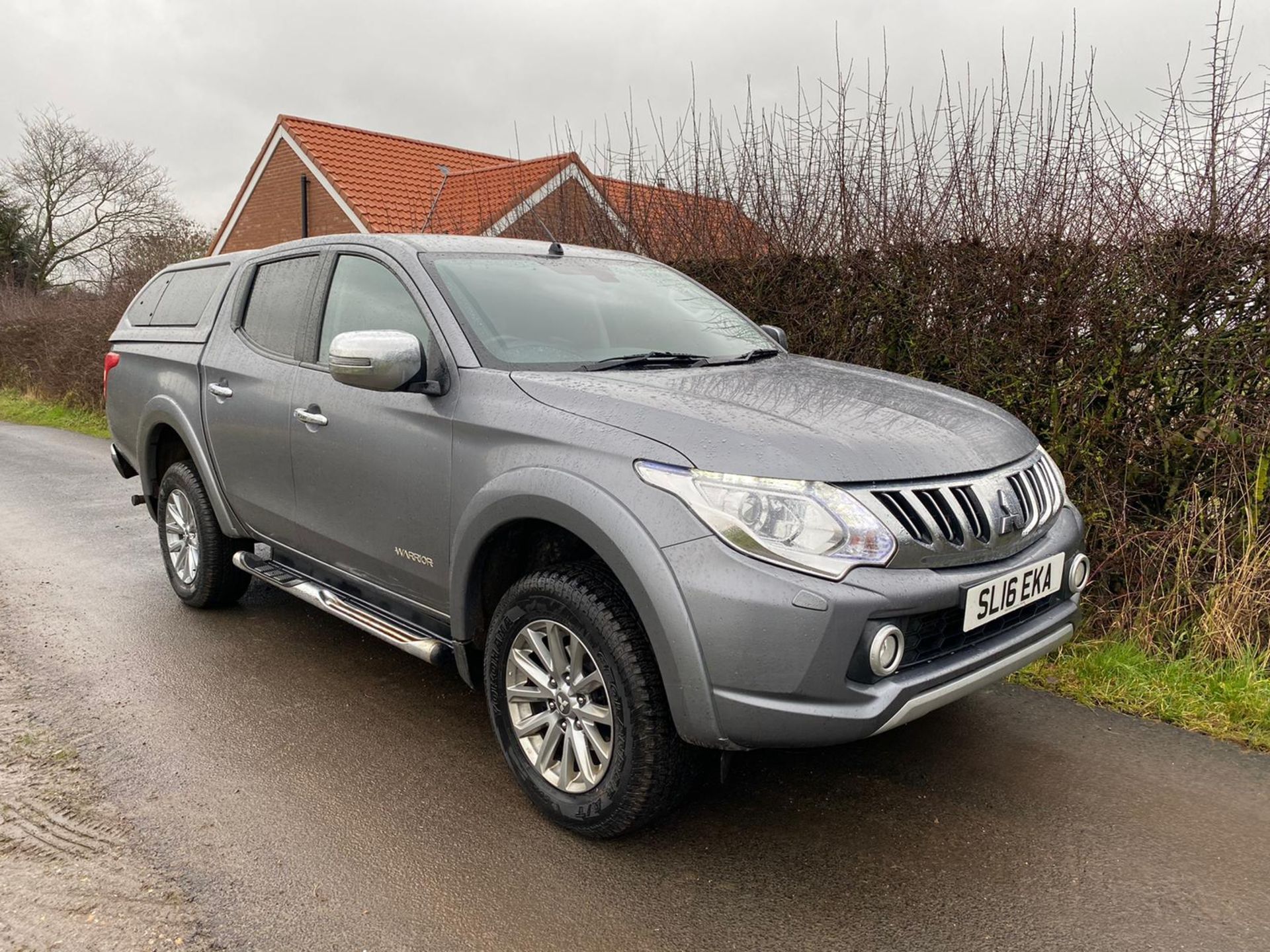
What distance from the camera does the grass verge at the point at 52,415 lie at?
47.2ft

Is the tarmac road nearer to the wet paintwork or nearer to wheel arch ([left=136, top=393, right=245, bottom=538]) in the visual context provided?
wheel arch ([left=136, top=393, right=245, bottom=538])

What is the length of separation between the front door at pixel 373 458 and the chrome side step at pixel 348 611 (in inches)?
4.8

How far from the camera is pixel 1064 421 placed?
4.58m

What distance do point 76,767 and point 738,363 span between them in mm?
2717

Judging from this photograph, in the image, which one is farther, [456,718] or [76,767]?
[456,718]

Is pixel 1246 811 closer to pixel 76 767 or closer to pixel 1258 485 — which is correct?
pixel 1258 485

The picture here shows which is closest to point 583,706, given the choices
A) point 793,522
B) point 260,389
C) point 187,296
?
point 793,522

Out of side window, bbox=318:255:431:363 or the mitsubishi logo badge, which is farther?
side window, bbox=318:255:431:363

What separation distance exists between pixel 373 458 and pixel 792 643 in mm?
1747

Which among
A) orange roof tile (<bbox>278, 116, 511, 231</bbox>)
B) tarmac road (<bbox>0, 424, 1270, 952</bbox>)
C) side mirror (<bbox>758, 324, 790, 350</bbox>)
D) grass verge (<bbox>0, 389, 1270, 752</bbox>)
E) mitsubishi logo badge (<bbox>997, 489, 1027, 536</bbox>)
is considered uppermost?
orange roof tile (<bbox>278, 116, 511, 231</bbox>)

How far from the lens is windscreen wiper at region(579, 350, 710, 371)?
327cm

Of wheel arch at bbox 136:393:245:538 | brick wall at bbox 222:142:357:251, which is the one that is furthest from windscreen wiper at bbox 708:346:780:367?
brick wall at bbox 222:142:357:251

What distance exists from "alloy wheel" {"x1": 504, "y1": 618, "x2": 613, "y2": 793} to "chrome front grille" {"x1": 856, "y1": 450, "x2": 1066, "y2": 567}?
0.90 m

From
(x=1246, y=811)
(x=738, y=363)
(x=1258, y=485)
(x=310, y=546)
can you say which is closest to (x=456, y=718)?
(x=310, y=546)
